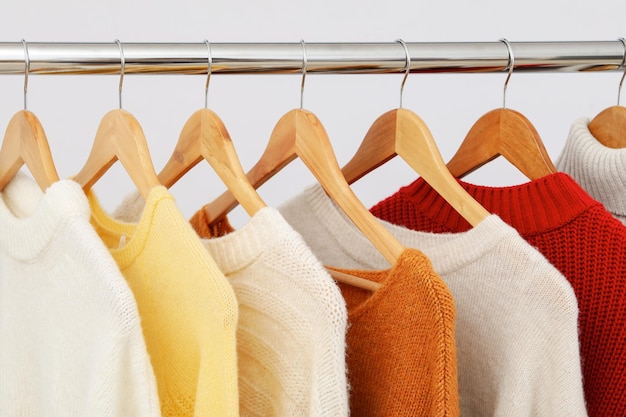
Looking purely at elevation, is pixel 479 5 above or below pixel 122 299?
above

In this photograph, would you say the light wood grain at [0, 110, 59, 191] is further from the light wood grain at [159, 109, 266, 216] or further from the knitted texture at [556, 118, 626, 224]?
the knitted texture at [556, 118, 626, 224]

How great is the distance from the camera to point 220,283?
0.73 metres

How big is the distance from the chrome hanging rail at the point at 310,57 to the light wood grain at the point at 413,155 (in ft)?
0.20

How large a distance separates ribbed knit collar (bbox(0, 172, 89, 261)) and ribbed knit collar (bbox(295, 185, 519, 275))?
1.00 feet

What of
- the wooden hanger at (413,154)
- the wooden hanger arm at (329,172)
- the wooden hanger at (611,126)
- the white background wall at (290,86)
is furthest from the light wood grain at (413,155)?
the white background wall at (290,86)

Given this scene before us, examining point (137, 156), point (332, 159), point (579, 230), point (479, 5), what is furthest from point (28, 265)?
point (479, 5)

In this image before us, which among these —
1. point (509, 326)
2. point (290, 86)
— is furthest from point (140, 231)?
point (290, 86)

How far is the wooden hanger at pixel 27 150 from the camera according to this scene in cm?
86

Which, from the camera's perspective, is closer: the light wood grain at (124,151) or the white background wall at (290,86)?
the light wood grain at (124,151)

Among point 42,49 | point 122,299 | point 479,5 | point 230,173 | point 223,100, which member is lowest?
point 122,299

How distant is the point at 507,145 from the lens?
99 centimetres

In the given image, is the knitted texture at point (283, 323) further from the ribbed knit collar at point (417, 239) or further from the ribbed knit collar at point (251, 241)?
the ribbed knit collar at point (417, 239)

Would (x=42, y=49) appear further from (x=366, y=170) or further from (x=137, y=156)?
(x=366, y=170)

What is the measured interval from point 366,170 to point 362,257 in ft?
0.32
